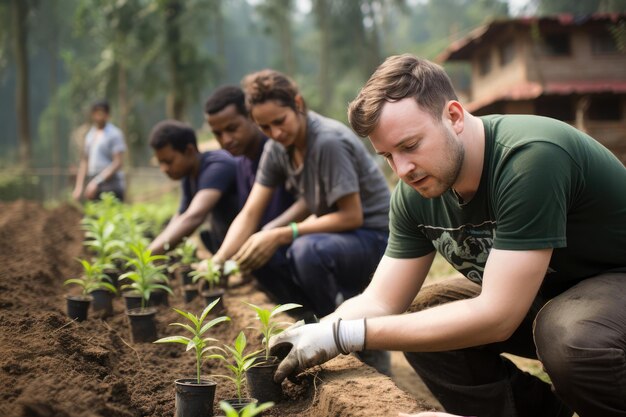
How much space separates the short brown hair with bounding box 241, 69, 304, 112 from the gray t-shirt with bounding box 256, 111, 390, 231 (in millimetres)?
231

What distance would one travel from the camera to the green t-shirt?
2.14m

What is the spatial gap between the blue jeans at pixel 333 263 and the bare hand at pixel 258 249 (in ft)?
0.44

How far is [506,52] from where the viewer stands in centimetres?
2075

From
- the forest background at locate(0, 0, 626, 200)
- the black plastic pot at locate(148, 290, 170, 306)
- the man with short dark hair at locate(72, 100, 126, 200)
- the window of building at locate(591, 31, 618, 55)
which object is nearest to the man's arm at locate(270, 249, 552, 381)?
the black plastic pot at locate(148, 290, 170, 306)

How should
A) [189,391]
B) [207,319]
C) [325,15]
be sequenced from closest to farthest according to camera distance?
[189,391], [207,319], [325,15]

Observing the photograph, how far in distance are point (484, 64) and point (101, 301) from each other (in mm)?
20766

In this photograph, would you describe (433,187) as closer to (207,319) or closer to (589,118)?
(207,319)

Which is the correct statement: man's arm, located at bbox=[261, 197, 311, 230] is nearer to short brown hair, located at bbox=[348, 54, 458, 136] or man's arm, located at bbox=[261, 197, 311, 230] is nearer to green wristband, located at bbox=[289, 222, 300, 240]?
green wristband, located at bbox=[289, 222, 300, 240]

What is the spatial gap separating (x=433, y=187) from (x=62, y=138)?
55100 millimetres

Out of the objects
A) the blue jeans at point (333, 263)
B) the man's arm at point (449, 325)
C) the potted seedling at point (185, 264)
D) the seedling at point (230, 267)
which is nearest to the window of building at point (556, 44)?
the potted seedling at point (185, 264)

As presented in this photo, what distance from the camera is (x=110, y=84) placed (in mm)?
22000

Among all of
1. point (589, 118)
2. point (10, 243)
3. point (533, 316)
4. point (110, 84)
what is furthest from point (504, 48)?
point (533, 316)

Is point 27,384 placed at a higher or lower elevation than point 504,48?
lower

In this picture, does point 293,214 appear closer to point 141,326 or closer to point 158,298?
point 158,298
